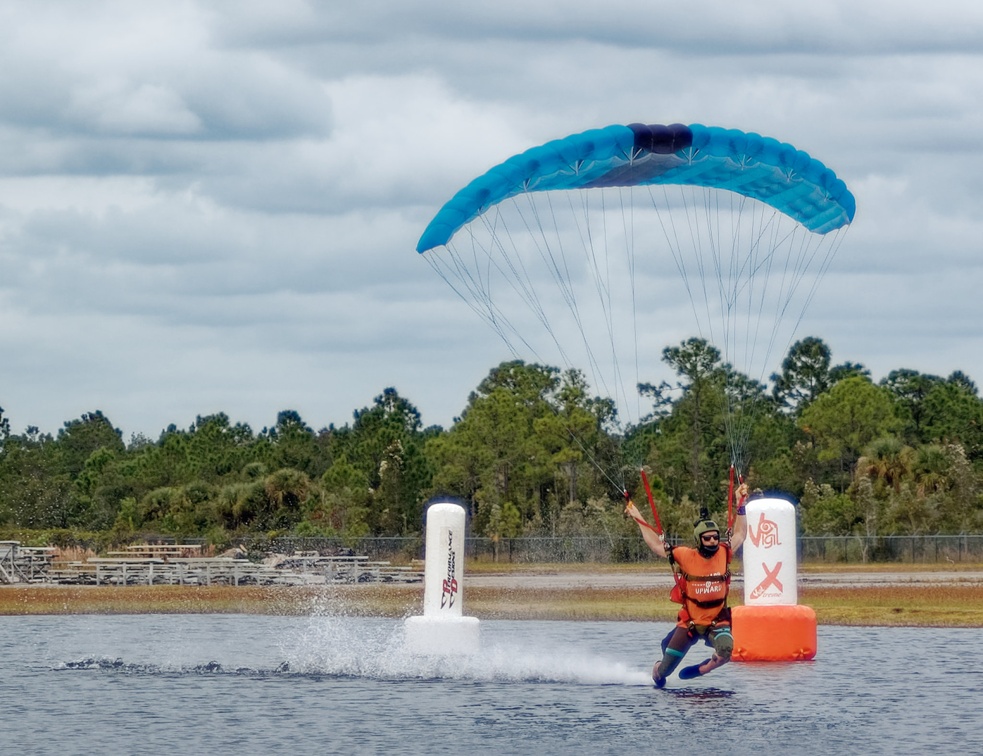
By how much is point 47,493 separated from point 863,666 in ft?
235

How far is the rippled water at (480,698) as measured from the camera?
19359 millimetres

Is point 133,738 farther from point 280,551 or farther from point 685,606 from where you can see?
point 280,551

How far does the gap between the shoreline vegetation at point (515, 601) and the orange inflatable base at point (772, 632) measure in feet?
32.3

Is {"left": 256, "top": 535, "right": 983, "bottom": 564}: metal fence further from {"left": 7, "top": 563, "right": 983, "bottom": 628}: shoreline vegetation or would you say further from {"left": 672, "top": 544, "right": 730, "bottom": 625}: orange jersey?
{"left": 672, "top": 544, "right": 730, "bottom": 625}: orange jersey

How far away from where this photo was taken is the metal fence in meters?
66.3

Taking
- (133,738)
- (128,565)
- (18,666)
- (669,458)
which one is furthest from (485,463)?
(133,738)

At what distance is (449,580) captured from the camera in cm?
2578

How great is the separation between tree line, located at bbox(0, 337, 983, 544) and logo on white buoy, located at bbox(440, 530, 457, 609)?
35.0 meters

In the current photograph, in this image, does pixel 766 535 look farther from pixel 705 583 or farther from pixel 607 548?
pixel 607 548

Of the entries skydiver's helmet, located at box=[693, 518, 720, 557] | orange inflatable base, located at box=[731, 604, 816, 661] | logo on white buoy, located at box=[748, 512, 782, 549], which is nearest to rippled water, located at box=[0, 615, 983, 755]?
orange inflatable base, located at box=[731, 604, 816, 661]

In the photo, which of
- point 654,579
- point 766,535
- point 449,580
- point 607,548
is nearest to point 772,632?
point 766,535

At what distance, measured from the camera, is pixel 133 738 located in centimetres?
1973

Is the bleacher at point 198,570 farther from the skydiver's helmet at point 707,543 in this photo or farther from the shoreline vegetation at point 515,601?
the skydiver's helmet at point 707,543

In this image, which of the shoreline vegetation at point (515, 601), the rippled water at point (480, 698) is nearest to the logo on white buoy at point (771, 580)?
the rippled water at point (480, 698)
